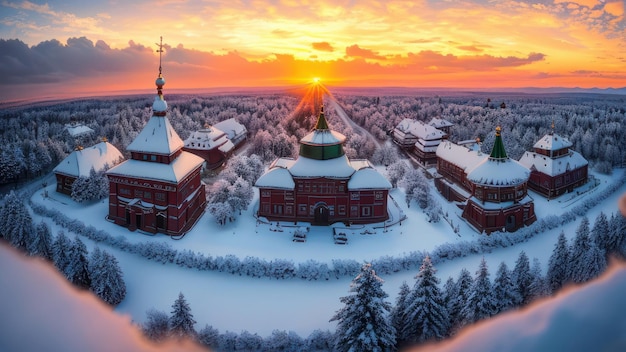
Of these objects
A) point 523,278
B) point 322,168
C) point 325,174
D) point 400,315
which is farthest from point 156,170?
point 523,278

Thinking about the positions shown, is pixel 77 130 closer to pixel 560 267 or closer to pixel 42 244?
pixel 42 244

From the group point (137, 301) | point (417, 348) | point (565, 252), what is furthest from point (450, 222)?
point (137, 301)

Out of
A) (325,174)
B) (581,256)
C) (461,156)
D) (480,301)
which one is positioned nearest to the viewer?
(480,301)

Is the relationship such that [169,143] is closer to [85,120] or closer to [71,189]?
[71,189]

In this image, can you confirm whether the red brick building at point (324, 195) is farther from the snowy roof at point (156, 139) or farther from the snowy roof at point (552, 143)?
the snowy roof at point (552, 143)

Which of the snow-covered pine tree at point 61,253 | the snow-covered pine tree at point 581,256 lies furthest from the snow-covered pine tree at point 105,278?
the snow-covered pine tree at point 581,256

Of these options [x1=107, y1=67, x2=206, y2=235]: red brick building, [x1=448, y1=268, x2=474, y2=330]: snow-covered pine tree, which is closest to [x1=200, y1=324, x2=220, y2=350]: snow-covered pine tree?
[x1=448, y1=268, x2=474, y2=330]: snow-covered pine tree

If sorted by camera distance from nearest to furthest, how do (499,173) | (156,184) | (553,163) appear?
(156,184), (499,173), (553,163)
